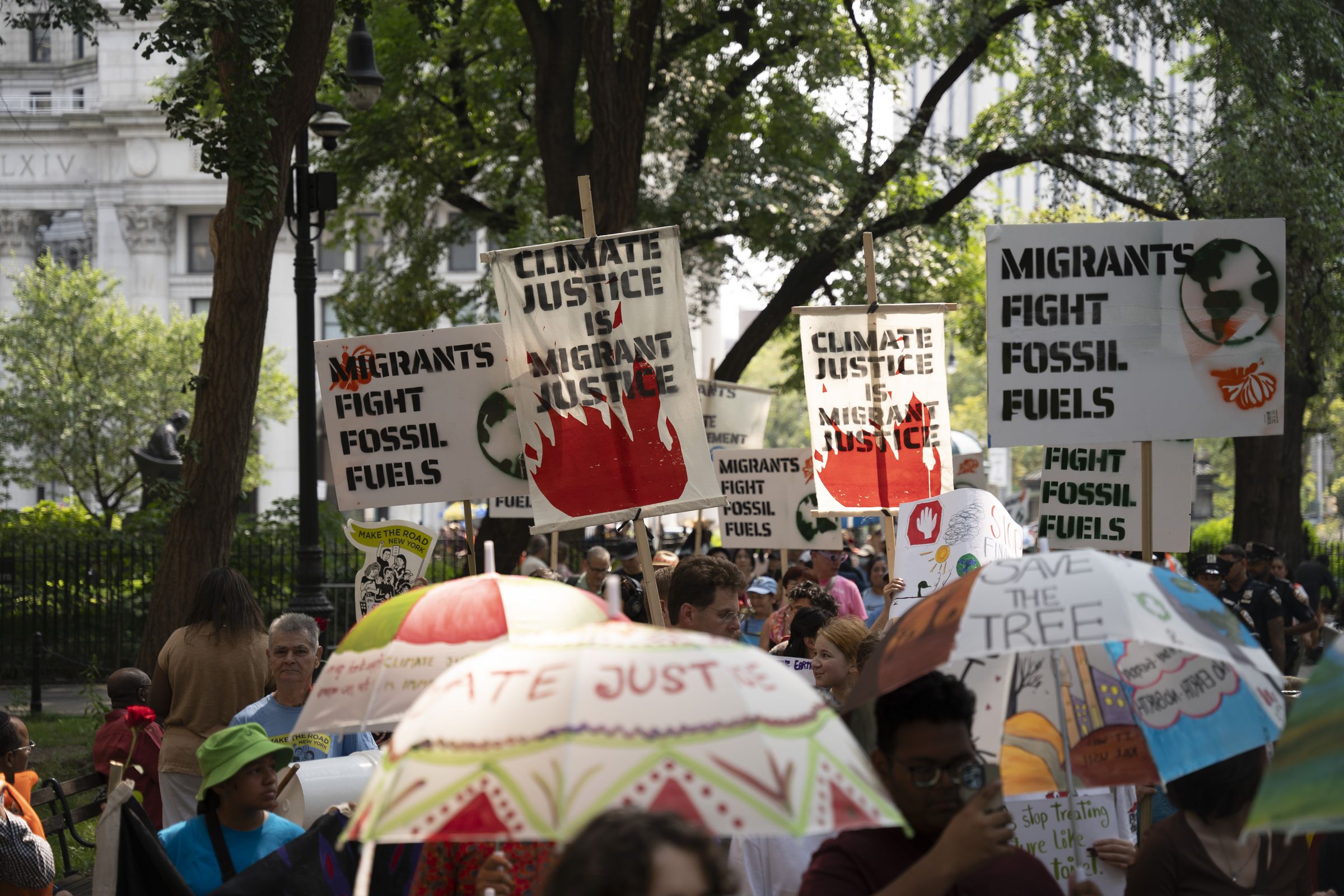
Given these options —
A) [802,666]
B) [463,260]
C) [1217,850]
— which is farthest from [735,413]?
[463,260]

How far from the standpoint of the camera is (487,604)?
339 centimetres

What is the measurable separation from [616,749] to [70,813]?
6092 millimetres

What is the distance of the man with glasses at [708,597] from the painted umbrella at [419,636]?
6.55 feet

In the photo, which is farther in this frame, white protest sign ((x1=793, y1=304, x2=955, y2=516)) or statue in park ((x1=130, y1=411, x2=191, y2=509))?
statue in park ((x1=130, y1=411, x2=191, y2=509))

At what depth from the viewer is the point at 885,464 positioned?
9117mm

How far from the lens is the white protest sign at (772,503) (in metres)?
14.9

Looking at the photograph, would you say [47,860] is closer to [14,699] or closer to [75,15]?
[75,15]

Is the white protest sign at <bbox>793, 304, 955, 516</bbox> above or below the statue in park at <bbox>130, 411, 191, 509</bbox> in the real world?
above

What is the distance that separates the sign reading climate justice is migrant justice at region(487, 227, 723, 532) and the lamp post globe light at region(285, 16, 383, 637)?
5888 millimetres

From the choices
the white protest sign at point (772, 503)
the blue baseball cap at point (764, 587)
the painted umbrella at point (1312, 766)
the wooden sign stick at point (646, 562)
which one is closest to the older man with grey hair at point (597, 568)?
the blue baseball cap at point (764, 587)

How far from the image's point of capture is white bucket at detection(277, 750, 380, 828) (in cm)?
495

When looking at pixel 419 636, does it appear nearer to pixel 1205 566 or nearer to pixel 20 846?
pixel 20 846

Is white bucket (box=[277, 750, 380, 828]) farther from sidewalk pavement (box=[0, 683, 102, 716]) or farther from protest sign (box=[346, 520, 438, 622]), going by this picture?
sidewalk pavement (box=[0, 683, 102, 716])

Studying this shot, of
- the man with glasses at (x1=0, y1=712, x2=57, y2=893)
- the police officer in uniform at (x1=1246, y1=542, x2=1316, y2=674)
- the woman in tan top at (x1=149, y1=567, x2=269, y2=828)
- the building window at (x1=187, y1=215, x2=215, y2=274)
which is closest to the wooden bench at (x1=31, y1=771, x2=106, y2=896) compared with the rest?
the woman in tan top at (x1=149, y1=567, x2=269, y2=828)
